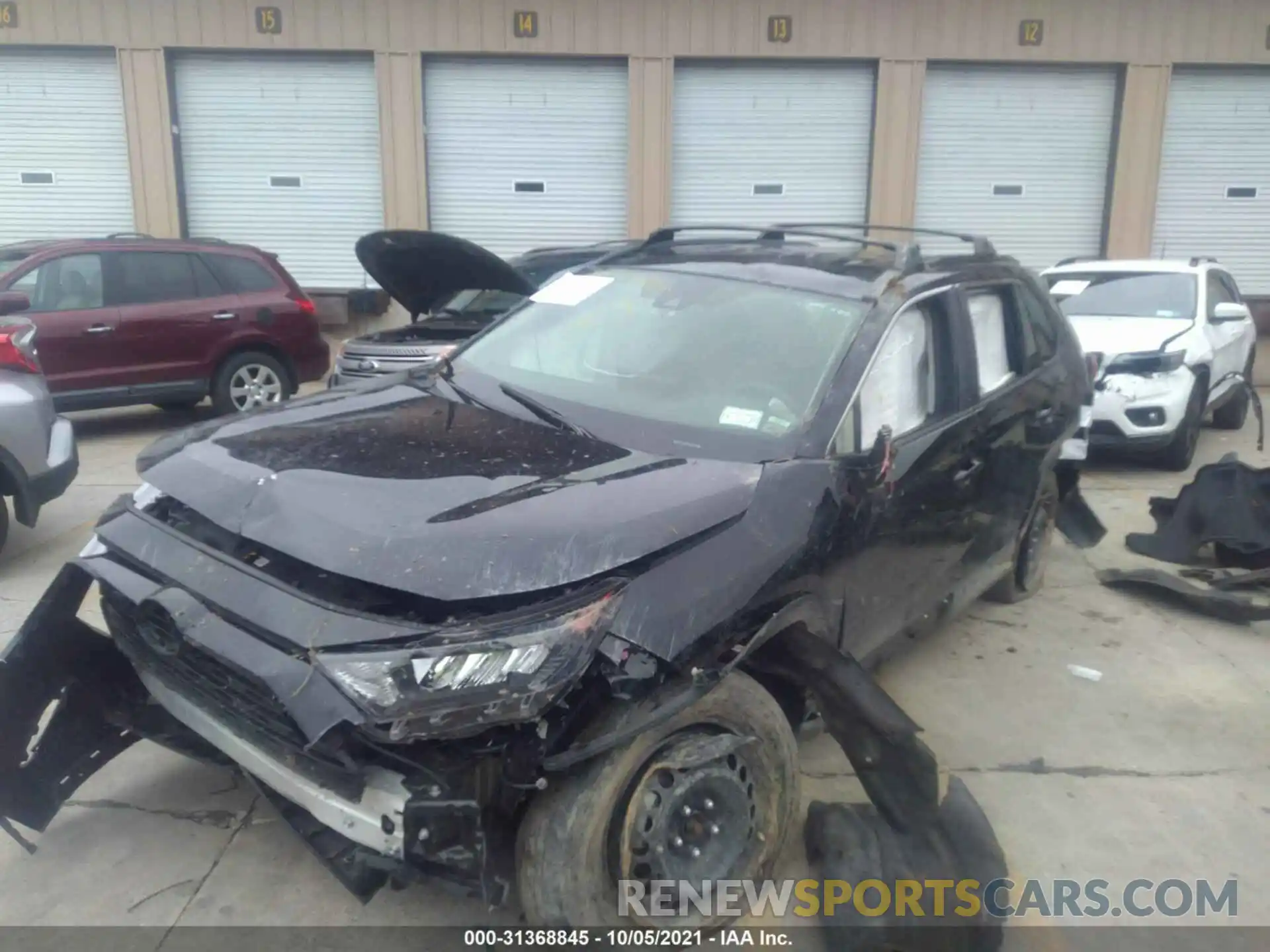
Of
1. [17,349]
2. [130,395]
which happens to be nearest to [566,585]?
[17,349]

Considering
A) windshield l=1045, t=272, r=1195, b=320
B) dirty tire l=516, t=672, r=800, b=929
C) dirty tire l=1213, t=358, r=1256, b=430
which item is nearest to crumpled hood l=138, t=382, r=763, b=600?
dirty tire l=516, t=672, r=800, b=929

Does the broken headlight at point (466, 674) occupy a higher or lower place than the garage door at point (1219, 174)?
lower

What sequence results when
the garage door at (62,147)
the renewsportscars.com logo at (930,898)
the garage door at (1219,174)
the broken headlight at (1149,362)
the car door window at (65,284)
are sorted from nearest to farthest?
the renewsportscars.com logo at (930,898)
the broken headlight at (1149,362)
the car door window at (65,284)
the garage door at (62,147)
the garage door at (1219,174)

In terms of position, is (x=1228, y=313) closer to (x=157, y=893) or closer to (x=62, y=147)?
(x=157, y=893)

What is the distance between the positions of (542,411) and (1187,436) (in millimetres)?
6802

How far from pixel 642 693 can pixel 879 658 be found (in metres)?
1.74

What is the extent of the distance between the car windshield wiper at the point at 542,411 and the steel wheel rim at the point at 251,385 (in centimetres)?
651

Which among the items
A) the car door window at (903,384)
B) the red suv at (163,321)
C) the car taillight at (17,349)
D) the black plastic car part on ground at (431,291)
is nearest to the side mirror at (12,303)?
the car taillight at (17,349)

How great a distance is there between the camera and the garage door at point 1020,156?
1323 cm

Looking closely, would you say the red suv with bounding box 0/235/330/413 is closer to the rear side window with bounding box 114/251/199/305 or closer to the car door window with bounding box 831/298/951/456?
the rear side window with bounding box 114/251/199/305

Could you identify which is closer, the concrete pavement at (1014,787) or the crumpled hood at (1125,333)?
the concrete pavement at (1014,787)

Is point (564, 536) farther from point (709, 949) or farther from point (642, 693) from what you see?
point (709, 949)

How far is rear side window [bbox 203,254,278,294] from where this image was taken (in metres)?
9.44

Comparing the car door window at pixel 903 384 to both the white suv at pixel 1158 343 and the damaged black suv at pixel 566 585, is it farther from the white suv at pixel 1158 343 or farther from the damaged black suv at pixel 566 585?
the white suv at pixel 1158 343
